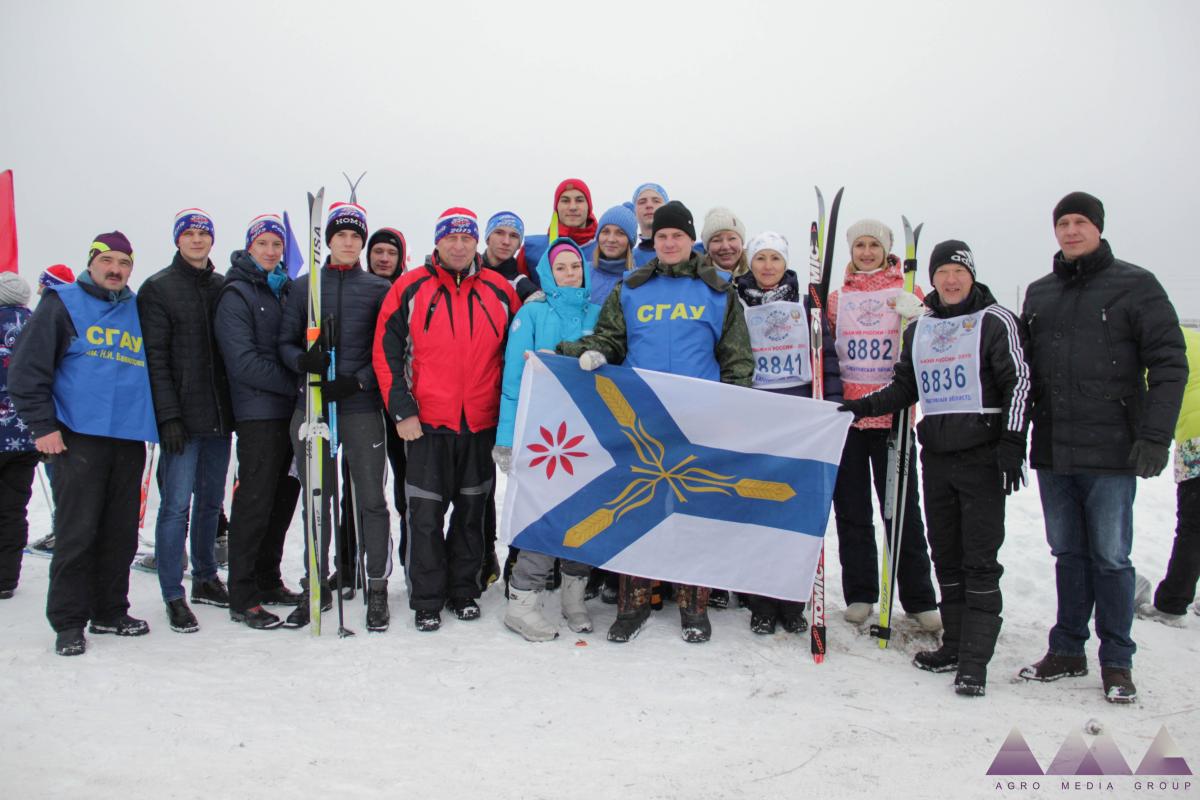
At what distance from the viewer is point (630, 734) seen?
319 centimetres

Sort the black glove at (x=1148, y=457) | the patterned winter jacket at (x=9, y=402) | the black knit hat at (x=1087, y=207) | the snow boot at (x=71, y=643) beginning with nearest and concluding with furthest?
1. the black glove at (x=1148, y=457)
2. the black knit hat at (x=1087, y=207)
3. the snow boot at (x=71, y=643)
4. the patterned winter jacket at (x=9, y=402)

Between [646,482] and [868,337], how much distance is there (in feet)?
5.32

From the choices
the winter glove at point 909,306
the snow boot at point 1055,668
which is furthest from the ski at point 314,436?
the snow boot at point 1055,668

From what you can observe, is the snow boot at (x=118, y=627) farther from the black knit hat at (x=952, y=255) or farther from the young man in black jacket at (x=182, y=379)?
the black knit hat at (x=952, y=255)

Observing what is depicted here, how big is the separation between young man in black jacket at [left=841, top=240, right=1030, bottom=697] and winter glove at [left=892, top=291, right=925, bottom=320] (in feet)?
0.69

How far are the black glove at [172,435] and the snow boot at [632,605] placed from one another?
2.72 m

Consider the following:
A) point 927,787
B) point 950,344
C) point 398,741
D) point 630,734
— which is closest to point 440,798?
point 398,741

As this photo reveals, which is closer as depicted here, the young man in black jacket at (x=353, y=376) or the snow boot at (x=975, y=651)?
the snow boot at (x=975, y=651)

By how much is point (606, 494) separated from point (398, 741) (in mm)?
1740

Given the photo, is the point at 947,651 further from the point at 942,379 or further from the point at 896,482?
the point at 942,379

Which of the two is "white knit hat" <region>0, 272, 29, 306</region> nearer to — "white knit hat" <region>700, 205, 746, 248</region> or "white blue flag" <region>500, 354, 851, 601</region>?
"white blue flag" <region>500, 354, 851, 601</region>

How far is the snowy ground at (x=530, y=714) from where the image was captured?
279 centimetres

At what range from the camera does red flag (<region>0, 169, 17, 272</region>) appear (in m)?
7.52

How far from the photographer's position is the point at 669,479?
4.29 meters
